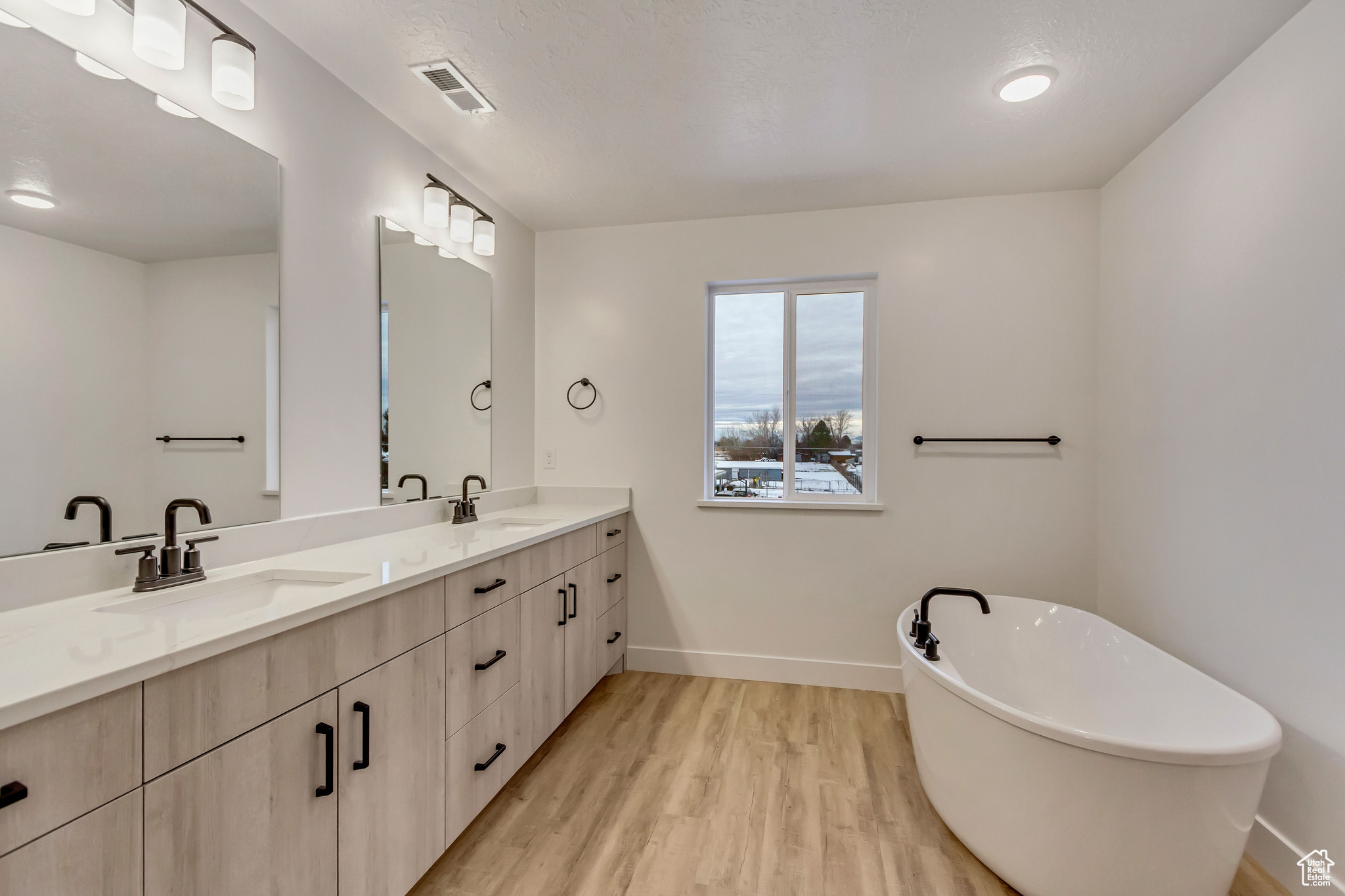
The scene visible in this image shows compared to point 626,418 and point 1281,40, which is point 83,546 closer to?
point 626,418

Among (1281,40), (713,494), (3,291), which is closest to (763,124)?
(1281,40)

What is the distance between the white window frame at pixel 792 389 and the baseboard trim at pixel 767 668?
78 centimetres

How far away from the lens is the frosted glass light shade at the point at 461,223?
8.09 feet

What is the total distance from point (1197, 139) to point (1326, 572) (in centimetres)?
146

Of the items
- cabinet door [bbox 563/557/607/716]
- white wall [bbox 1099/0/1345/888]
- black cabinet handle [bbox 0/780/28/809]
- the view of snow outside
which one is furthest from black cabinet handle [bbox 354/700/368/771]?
white wall [bbox 1099/0/1345/888]

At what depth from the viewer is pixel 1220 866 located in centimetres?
137

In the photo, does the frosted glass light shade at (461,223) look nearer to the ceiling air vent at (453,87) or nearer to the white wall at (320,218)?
the white wall at (320,218)

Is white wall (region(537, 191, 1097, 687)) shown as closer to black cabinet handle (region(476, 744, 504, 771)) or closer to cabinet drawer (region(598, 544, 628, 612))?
cabinet drawer (region(598, 544, 628, 612))

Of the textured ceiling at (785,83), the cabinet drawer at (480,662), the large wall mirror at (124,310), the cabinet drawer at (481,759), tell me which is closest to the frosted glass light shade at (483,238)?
the textured ceiling at (785,83)

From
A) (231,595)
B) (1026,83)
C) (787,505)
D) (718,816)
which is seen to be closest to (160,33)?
(231,595)

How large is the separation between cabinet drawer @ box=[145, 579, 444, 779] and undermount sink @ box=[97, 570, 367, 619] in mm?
130

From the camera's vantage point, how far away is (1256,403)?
177cm

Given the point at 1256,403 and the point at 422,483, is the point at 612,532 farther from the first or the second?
the point at 1256,403

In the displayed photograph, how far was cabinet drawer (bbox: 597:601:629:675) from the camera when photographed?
2.79 m
